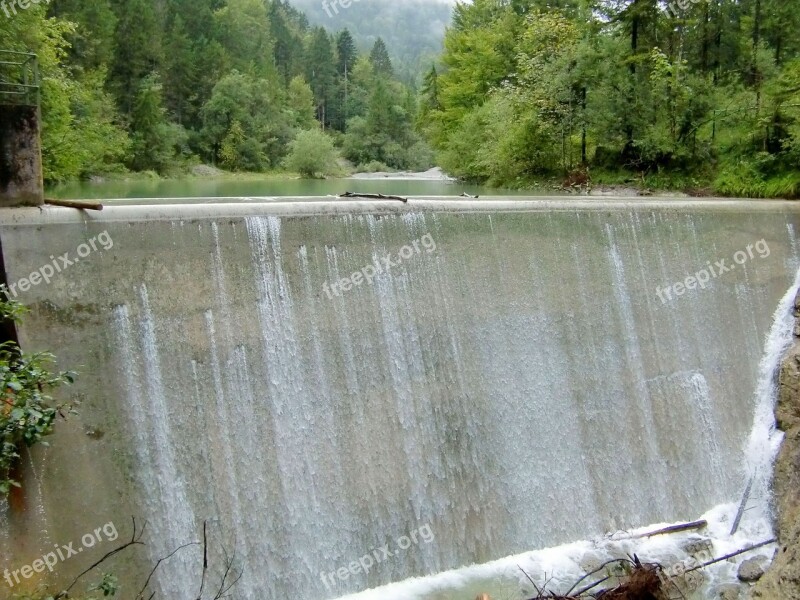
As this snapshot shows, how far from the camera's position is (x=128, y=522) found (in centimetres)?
573

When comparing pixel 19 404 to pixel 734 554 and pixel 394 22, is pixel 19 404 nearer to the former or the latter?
pixel 734 554

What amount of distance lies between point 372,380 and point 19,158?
12.4 ft

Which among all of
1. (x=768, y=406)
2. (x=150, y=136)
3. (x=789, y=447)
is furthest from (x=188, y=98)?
(x=789, y=447)

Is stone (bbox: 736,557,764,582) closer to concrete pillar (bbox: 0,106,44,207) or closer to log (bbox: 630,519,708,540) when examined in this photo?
log (bbox: 630,519,708,540)

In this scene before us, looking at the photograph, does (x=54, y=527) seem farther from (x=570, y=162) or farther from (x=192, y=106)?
(x=192, y=106)

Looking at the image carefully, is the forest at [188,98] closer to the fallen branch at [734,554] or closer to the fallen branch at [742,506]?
the fallen branch at [734,554]

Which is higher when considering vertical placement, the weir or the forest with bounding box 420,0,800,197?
the forest with bounding box 420,0,800,197

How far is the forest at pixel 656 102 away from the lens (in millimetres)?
13336

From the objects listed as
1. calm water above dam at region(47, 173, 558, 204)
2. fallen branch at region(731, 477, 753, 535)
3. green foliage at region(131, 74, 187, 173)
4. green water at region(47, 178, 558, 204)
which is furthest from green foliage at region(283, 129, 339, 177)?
fallen branch at region(731, 477, 753, 535)

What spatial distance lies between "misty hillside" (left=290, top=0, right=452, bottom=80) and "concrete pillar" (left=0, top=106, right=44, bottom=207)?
155 metres

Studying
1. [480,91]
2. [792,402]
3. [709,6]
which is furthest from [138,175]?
[792,402]

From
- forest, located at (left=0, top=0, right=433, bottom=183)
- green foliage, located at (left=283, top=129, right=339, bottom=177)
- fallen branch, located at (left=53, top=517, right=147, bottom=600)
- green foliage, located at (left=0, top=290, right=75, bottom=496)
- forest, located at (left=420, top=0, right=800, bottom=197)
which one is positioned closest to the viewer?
green foliage, located at (left=0, top=290, right=75, bottom=496)

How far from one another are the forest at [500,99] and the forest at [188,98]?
0.33ft

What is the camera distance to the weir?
582 centimetres
